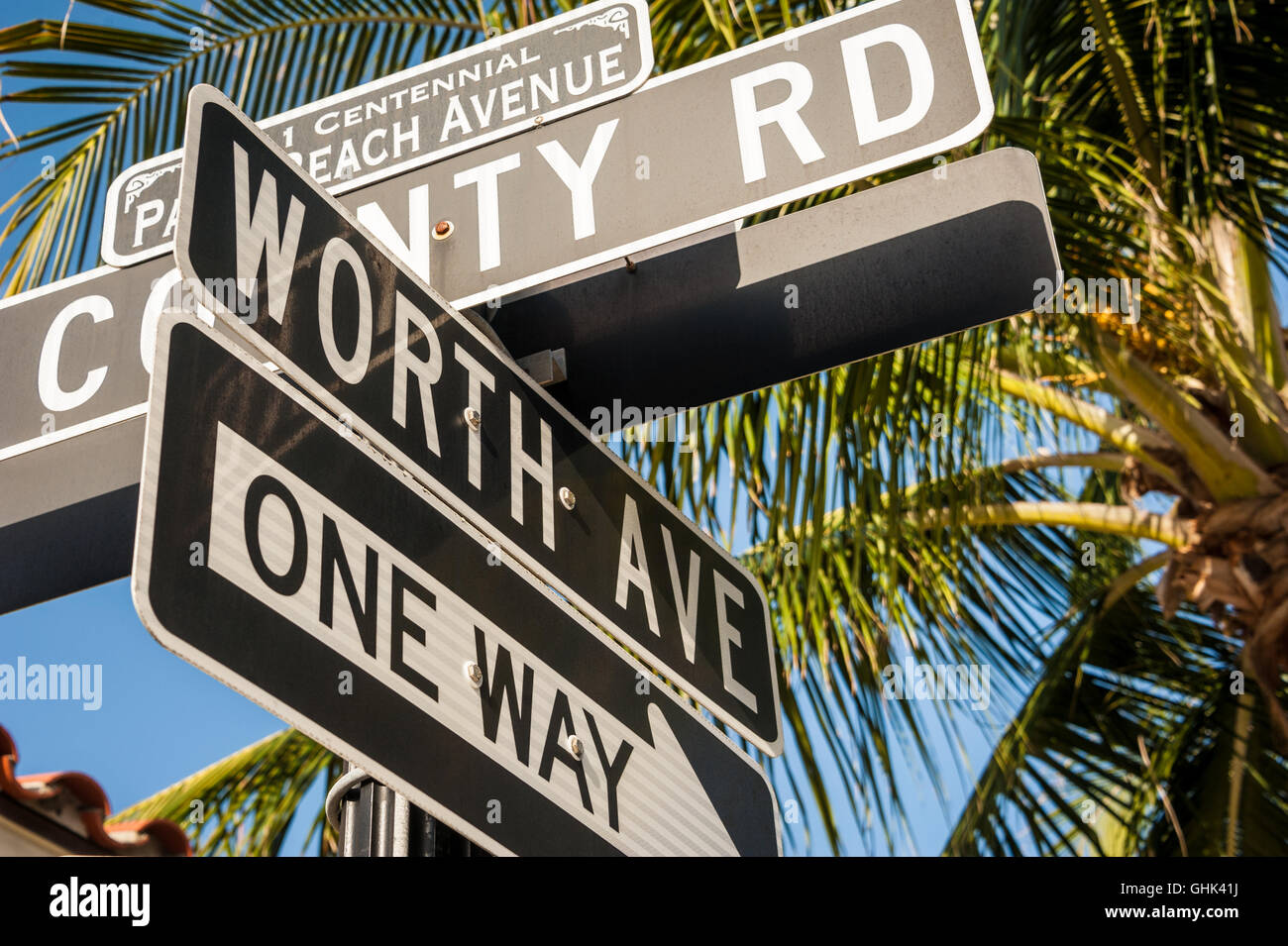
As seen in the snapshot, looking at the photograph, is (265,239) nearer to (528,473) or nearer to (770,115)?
(528,473)

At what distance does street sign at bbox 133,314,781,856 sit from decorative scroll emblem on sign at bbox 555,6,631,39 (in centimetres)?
70

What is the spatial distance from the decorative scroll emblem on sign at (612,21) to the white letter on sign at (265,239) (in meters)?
0.57

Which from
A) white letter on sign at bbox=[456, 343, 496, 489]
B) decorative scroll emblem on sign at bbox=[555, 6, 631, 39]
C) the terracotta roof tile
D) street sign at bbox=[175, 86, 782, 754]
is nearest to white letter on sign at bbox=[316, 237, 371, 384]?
street sign at bbox=[175, 86, 782, 754]

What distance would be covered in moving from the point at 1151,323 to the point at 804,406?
→ 0.86 m

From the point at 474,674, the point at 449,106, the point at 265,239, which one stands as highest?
the point at 449,106

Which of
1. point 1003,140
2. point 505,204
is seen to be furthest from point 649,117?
point 1003,140

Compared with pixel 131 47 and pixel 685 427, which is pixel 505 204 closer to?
pixel 685 427

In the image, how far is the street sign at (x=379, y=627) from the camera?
3.48 ft

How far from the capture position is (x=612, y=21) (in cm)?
169

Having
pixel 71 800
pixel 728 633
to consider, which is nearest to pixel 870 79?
pixel 728 633

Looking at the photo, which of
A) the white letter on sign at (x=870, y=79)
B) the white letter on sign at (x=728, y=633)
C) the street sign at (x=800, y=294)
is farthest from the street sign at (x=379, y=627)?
the white letter on sign at (x=870, y=79)

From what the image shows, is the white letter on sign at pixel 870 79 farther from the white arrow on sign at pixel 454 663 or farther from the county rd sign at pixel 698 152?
the white arrow on sign at pixel 454 663

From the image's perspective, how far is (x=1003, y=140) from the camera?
300cm

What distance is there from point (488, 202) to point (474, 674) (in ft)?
1.97
